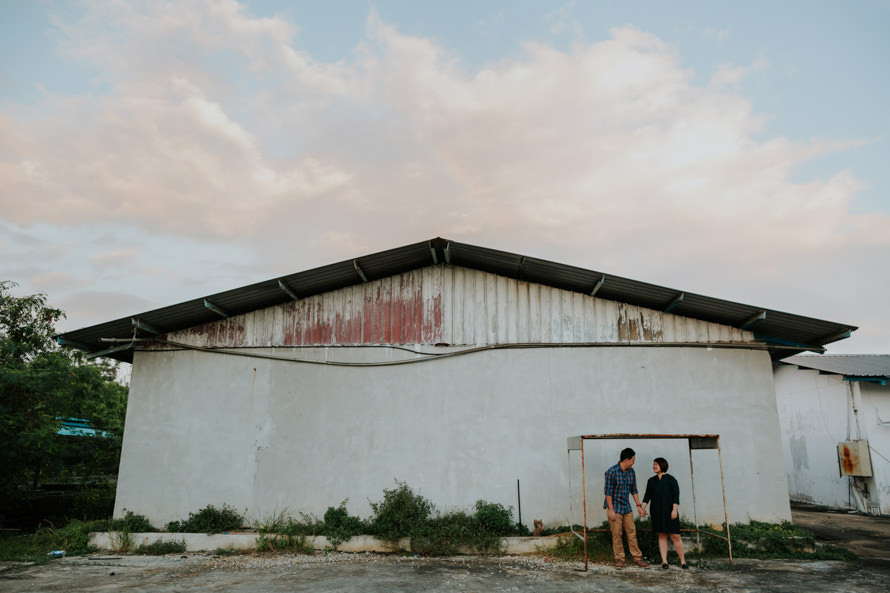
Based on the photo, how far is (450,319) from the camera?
11.2m

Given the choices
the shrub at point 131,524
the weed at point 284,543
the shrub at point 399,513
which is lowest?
the weed at point 284,543

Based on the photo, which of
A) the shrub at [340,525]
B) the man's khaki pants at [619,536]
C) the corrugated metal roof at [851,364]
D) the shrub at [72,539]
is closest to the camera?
the man's khaki pants at [619,536]

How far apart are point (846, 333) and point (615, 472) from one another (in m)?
5.13

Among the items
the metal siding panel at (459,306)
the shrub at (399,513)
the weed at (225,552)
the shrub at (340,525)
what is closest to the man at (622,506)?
the shrub at (399,513)

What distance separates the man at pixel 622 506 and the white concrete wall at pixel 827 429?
34.4ft

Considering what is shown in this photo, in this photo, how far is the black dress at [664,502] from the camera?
8.63 metres

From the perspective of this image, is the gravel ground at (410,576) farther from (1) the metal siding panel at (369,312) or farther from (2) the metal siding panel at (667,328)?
(1) the metal siding panel at (369,312)

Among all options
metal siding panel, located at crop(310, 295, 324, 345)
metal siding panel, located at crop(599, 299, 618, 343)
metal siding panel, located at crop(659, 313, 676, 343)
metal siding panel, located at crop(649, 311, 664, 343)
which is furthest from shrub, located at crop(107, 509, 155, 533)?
metal siding panel, located at crop(659, 313, 676, 343)

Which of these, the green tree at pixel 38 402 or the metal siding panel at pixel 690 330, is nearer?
the metal siding panel at pixel 690 330

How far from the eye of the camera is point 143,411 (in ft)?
37.2

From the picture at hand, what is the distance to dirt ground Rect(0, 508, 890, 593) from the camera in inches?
299

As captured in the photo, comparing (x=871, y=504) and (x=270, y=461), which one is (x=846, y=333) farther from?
(x=270, y=461)

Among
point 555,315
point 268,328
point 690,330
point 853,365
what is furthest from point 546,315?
point 853,365

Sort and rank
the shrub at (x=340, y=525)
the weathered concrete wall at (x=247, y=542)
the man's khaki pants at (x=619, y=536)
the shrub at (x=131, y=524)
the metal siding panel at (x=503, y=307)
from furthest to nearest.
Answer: the metal siding panel at (x=503, y=307), the shrub at (x=131, y=524), the shrub at (x=340, y=525), the weathered concrete wall at (x=247, y=542), the man's khaki pants at (x=619, y=536)
